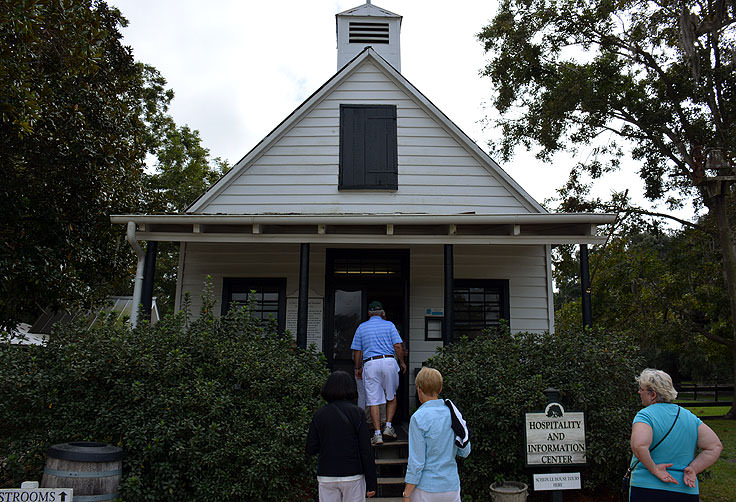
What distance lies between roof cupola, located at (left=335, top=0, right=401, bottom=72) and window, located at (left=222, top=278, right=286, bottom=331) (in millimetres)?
5839

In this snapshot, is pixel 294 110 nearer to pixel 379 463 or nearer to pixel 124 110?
pixel 124 110

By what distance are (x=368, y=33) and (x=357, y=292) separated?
678 cm

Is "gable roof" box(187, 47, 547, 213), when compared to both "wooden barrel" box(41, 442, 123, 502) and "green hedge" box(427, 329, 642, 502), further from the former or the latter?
"wooden barrel" box(41, 442, 123, 502)

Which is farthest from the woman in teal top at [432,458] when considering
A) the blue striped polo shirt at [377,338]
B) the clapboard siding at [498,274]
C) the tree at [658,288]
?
the tree at [658,288]

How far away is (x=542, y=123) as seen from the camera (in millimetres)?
17000

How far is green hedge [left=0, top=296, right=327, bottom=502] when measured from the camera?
535cm

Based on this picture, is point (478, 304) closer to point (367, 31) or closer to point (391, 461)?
point (391, 461)

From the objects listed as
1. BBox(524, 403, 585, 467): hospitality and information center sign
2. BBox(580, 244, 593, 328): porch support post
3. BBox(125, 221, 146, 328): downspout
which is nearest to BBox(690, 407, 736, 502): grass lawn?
BBox(524, 403, 585, 467): hospitality and information center sign

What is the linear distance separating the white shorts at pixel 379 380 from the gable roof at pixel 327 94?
4.57 m

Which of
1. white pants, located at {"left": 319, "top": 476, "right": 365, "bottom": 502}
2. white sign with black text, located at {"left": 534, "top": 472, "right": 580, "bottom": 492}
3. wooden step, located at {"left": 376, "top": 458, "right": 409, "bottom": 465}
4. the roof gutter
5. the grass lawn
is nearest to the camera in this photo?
white pants, located at {"left": 319, "top": 476, "right": 365, "bottom": 502}

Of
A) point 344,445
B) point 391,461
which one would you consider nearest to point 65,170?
point 391,461

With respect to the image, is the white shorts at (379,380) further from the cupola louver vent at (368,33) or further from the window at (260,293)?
the cupola louver vent at (368,33)

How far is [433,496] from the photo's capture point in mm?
3713

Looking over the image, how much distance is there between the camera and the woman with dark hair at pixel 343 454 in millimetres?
4043
